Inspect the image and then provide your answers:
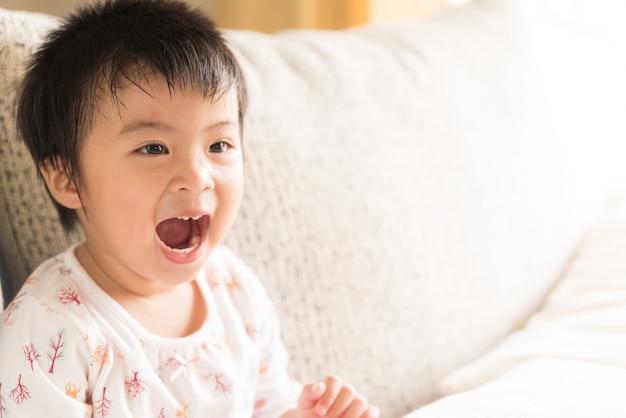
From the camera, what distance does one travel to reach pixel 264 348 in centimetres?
102

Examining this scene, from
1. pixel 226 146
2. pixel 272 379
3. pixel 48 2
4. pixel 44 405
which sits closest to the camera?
pixel 44 405

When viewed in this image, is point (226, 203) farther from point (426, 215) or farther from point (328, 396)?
point (426, 215)

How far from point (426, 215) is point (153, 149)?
0.56m

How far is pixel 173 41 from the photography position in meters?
0.82

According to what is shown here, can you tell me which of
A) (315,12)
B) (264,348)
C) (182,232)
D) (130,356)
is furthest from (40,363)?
(315,12)

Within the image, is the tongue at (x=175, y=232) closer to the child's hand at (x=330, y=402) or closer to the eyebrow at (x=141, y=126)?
the eyebrow at (x=141, y=126)

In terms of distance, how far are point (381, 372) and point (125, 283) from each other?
0.43m

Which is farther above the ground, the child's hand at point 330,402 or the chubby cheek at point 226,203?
the chubby cheek at point 226,203

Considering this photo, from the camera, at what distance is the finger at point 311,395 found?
91cm

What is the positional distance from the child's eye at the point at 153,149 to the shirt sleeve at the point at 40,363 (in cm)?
18

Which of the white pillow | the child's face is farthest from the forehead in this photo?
the white pillow

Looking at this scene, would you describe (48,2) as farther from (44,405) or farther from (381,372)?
(44,405)

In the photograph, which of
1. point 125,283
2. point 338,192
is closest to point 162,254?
point 125,283

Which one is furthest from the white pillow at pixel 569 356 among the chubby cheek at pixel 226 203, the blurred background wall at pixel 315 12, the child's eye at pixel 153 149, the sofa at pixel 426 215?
the blurred background wall at pixel 315 12
